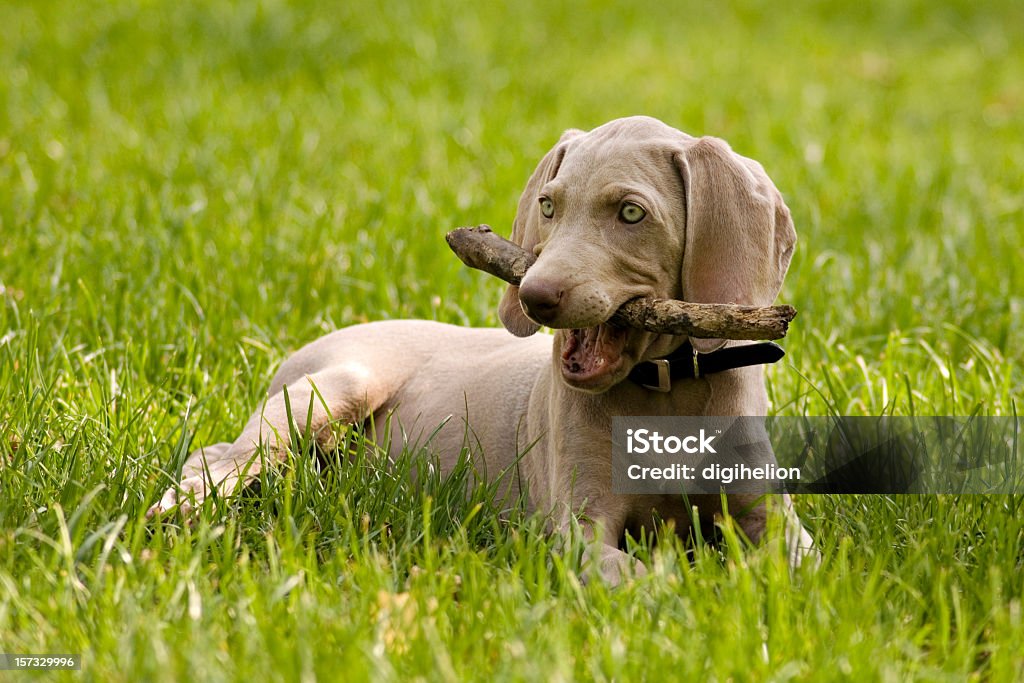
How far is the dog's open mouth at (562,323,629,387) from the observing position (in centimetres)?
312

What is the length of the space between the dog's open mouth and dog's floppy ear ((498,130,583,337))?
0.67 feet

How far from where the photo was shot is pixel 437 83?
8.95 meters

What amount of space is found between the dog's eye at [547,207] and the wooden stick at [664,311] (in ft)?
0.42

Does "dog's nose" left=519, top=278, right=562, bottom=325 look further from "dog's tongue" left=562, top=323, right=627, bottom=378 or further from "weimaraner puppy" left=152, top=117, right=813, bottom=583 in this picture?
"dog's tongue" left=562, top=323, right=627, bottom=378

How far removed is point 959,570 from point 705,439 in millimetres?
696

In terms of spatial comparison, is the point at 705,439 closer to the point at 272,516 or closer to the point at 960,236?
the point at 272,516

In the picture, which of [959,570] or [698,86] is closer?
[959,570]

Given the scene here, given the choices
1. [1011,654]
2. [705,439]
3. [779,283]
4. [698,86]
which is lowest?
[1011,654]

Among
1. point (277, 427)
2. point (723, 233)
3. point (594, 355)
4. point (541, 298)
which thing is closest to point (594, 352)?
point (594, 355)

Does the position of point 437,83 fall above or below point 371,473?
above

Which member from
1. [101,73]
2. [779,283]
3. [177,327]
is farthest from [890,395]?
[101,73]

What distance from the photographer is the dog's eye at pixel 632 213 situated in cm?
310

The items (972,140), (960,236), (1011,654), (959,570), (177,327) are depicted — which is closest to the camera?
(1011,654)

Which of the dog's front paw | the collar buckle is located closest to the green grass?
the dog's front paw
